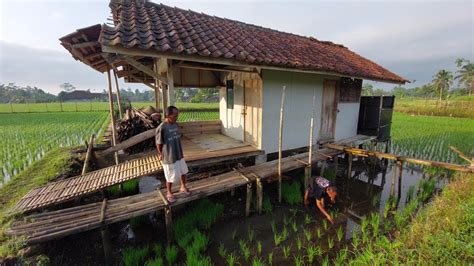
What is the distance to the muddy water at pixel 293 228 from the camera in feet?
14.0

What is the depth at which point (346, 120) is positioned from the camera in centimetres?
913

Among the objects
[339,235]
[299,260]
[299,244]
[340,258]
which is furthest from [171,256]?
[339,235]

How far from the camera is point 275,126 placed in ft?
22.0

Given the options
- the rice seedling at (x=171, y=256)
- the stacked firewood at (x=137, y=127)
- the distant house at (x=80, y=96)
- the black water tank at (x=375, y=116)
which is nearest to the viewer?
the rice seedling at (x=171, y=256)

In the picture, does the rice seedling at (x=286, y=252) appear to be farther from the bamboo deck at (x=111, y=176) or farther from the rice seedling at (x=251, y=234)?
the bamboo deck at (x=111, y=176)

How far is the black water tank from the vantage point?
9.37 m

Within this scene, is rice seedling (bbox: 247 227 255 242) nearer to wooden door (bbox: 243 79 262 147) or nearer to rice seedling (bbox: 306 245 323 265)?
rice seedling (bbox: 306 245 323 265)

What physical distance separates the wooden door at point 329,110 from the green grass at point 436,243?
4298 mm

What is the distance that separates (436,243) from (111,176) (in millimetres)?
6599

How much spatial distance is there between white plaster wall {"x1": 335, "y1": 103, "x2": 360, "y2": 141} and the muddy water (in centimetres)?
265

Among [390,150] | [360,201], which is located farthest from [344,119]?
[390,150]

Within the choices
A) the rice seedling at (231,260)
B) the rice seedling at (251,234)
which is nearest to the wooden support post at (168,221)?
the rice seedling at (231,260)

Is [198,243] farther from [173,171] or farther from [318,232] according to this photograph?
[318,232]

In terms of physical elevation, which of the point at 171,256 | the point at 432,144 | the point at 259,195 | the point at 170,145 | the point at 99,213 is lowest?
the point at 171,256
